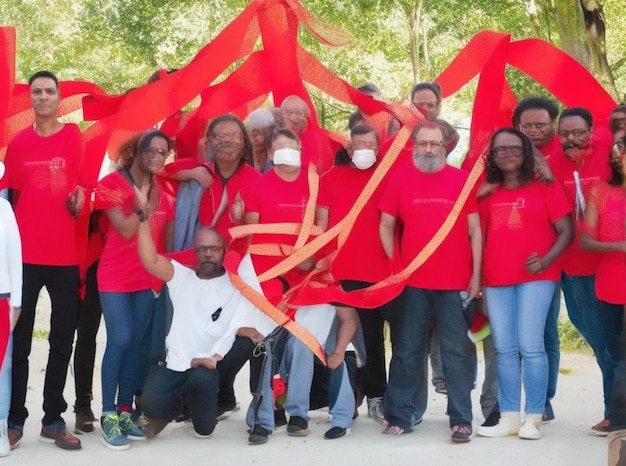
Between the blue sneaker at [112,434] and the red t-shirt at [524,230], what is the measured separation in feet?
7.40

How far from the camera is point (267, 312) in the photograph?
22.1ft

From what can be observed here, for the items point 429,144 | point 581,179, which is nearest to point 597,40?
point 581,179

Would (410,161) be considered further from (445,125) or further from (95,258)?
(95,258)

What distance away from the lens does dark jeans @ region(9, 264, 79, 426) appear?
6.53m

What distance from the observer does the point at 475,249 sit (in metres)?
6.74

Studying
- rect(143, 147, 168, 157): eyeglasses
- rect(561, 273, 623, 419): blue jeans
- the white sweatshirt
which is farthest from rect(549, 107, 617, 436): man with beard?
the white sweatshirt

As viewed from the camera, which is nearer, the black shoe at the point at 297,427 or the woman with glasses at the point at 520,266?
the woman with glasses at the point at 520,266

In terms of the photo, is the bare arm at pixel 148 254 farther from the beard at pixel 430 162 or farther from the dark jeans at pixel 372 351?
the beard at pixel 430 162

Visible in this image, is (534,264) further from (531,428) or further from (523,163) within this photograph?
(531,428)

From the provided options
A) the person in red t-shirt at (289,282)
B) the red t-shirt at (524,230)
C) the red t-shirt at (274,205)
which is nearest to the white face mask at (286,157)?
the person in red t-shirt at (289,282)

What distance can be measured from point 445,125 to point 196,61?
1.60 metres

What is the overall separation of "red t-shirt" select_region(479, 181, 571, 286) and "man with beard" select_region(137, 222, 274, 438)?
1.46 m

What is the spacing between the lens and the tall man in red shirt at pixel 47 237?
21.4 feet

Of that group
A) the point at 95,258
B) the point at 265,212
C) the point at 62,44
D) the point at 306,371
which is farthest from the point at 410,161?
the point at 62,44
